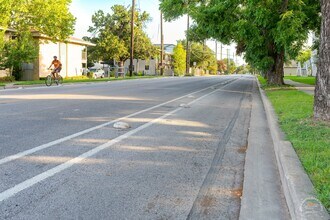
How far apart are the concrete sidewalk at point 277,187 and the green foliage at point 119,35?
52.5 m

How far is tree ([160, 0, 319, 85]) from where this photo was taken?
1833 cm

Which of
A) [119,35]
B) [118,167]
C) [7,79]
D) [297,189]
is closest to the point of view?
[297,189]

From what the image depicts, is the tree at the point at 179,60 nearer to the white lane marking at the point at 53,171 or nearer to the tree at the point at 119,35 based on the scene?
the tree at the point at 119,35

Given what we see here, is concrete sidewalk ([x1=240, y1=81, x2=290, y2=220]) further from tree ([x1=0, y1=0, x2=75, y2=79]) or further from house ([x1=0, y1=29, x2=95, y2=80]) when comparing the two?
house ([x1=0, y1=29, x2=95, y2=80])

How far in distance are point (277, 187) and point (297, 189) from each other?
67 cm

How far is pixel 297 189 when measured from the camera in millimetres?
4121

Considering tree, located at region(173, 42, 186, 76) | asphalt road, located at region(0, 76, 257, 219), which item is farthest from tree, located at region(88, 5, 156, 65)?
asphalt road, located at region(0, 76, 257, 219)

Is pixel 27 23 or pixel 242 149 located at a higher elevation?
pixel 27 23

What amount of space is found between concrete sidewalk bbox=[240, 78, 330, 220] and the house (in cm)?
2920

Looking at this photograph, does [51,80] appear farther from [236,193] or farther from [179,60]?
[179,60]

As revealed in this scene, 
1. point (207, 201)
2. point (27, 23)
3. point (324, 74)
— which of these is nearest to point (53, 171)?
point (207, 201)

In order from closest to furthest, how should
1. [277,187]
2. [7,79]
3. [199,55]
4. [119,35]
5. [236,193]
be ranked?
[236,193]
[277,187]
[7,79]
[119,35]
[199,55]

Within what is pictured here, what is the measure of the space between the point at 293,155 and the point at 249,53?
1827 cm

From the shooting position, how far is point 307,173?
475 centimetres
